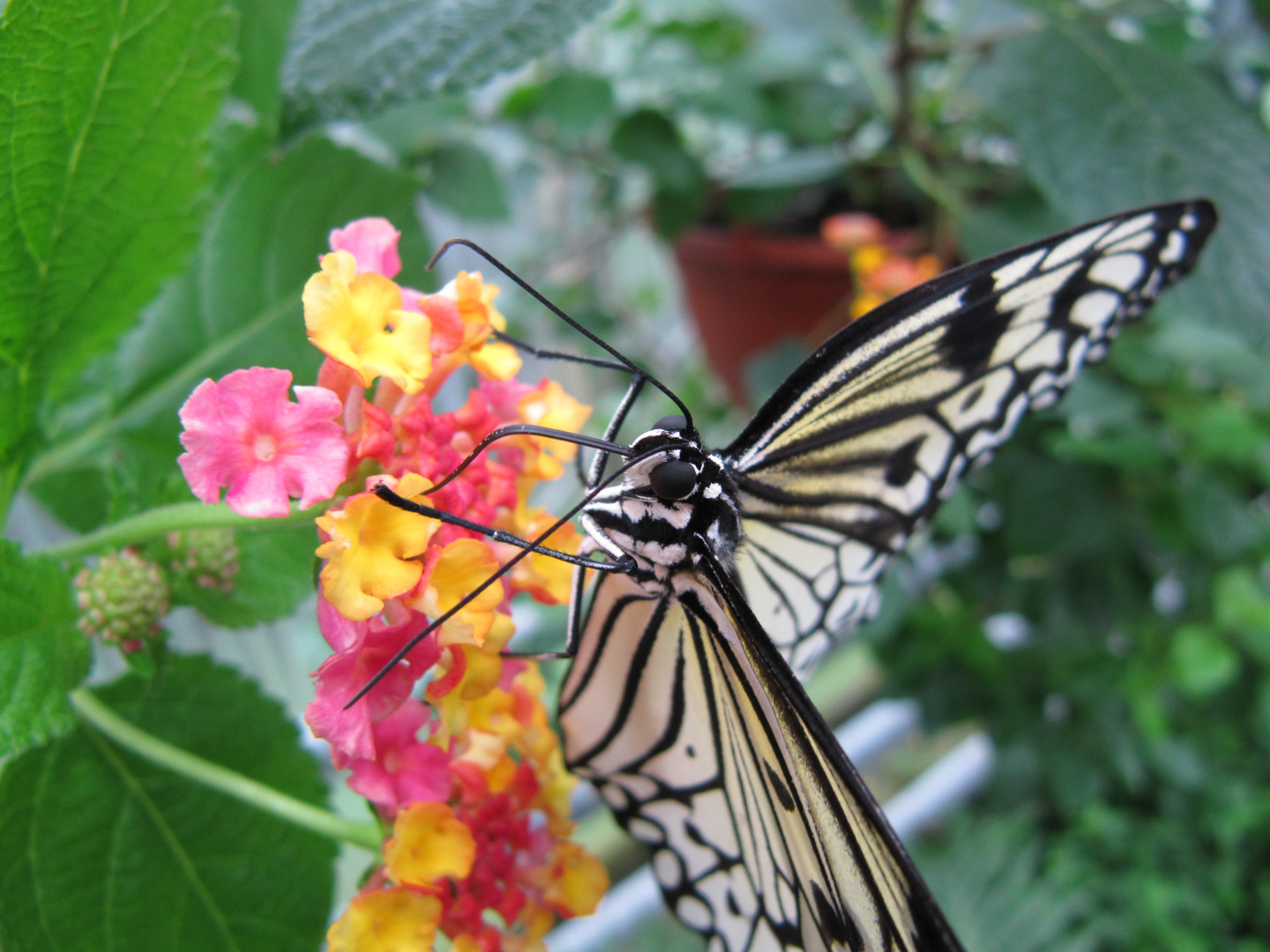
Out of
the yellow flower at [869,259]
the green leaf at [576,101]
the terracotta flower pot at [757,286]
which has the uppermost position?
the green leaf at [576,101]

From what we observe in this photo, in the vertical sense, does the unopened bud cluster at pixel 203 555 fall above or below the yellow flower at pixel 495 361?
above

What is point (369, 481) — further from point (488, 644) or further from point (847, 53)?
point (847, 53)

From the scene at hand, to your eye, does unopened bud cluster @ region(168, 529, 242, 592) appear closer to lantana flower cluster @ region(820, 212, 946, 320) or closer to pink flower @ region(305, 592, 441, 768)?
pink flower @ region(305, 592, 441, 768)

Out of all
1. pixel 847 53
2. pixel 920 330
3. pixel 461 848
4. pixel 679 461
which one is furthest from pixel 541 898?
pixel 847 53

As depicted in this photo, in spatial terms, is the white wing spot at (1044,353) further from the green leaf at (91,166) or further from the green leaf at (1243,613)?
the green leaf at (1243,613)

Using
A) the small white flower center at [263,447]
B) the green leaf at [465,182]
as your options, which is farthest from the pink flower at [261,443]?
the green leaf at [465,182]

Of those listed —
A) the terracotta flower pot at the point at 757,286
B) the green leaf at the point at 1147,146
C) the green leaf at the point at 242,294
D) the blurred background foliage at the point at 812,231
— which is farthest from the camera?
the terracotta flower pot at the point at 757,286

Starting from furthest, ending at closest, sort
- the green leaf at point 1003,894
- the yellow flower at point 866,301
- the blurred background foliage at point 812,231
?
the green leaf at point 1003,894
the yellow flower at point 866,301
the blurred background foliage at point 812,231
